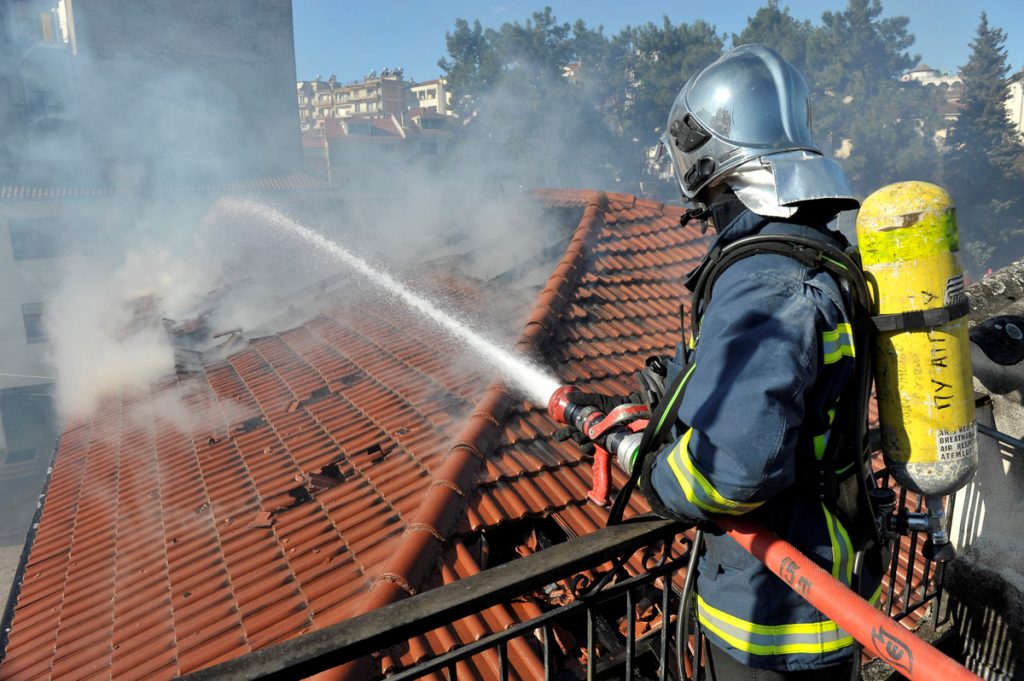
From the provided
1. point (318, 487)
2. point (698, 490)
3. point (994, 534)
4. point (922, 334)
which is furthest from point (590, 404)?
point (318, 487)

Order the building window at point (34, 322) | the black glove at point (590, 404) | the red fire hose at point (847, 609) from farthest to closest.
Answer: the building window at point (34, 322) < the black glove at point (590, 404) < the red fire hose at point (847, 609)

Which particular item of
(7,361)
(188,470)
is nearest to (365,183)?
(7,361)

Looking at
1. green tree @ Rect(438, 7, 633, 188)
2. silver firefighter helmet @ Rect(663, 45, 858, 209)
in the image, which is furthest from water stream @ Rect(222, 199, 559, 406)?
green tree @ Rect(438, 7, 633, 188)

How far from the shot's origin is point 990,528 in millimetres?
2592

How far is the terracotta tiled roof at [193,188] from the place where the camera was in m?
23.0

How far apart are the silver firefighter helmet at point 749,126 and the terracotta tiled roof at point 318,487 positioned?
2572 mm

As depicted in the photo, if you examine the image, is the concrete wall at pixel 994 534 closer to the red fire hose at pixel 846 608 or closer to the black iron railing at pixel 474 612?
the black iron railing at pixel 474 612

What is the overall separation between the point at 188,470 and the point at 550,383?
343 cm

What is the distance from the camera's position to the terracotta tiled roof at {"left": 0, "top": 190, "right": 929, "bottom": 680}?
3.91 metres

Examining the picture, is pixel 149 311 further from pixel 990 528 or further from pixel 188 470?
pixel 990 528

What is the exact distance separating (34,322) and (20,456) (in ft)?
15.3

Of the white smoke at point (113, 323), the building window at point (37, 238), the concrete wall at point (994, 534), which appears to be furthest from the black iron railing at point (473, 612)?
the building window at point (37, 238)

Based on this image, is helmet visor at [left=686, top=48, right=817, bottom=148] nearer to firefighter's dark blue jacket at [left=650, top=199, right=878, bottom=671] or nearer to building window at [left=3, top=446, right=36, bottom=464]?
firefighter's dark blue jacket at [left=650, top=199, right=878, bottom=671]

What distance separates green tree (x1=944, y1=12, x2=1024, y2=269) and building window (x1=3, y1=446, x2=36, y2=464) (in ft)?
143
